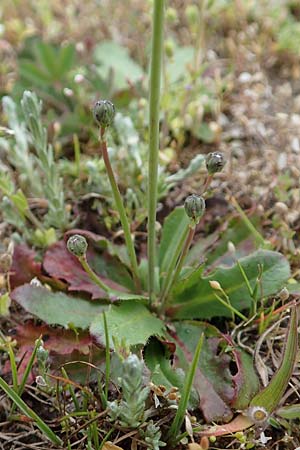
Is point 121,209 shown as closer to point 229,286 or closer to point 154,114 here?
point 154,114

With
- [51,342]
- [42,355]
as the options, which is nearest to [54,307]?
[51,342]

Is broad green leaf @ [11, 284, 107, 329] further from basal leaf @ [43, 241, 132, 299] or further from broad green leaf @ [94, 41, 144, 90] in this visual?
broad green leaf @ [94, 41, 144, 90]

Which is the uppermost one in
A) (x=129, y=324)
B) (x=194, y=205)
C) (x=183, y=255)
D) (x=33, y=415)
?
(x=194, y=205)

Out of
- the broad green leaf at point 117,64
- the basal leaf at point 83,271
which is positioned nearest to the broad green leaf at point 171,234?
the basal leaf at point 83,271

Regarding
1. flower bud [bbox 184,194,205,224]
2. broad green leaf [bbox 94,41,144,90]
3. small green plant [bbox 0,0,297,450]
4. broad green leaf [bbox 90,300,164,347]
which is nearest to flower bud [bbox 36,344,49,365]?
small green plant [bbox 0,0,297,450]

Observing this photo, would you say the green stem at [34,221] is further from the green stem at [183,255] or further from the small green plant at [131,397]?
the small green plant at [131,397]

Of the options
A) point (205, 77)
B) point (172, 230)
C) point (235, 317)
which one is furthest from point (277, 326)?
point (205, 77)
